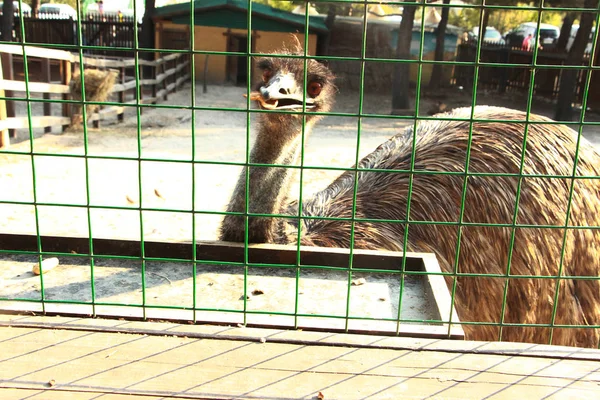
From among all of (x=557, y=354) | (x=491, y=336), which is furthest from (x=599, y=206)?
(x=557, y=354)

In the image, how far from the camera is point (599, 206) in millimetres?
3965

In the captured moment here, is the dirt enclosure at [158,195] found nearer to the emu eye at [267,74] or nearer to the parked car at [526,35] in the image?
the emu eye at [267,74]

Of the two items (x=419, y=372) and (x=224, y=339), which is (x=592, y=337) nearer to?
(x=419, y=372)

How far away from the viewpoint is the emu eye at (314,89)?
3.58 meters

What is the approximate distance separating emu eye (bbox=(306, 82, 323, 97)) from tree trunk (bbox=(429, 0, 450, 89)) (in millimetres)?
16939

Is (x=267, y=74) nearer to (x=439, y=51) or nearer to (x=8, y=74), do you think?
(x=8, y=74)

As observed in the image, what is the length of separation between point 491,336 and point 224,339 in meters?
2.08

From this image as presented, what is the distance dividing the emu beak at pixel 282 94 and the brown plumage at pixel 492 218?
0.59 feet

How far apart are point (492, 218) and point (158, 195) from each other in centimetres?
434

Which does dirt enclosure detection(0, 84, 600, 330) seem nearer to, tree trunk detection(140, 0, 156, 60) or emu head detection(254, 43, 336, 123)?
emu head detection(254, 43, 336, 123)

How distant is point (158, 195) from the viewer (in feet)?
23.6

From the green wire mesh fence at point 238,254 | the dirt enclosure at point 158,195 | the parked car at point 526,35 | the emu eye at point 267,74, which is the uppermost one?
the parked car at point 526,35

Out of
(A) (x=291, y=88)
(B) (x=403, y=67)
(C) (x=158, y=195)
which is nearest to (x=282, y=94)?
(A) (x=291, y=88)

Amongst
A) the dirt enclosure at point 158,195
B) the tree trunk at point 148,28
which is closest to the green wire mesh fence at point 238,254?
the dirt enclosure at point 158,195
